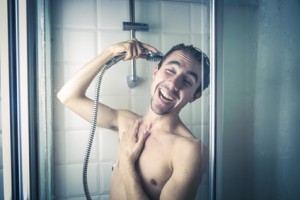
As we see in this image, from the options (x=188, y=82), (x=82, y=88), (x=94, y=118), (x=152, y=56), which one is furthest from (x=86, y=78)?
(x=188, y=82)

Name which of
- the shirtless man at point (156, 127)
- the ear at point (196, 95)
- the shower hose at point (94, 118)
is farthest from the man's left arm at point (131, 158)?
the ear at point (196, 95)

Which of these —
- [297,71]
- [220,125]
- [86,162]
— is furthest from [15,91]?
[297,71]

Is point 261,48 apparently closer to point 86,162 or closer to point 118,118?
point 118,118

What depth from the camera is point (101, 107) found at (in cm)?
79

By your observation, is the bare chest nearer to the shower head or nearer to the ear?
the ear

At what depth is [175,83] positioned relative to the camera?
729 mm

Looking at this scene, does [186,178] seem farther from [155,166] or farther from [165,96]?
[165,96]

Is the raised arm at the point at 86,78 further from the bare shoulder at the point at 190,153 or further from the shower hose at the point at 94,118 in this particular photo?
the bare shoulder at the point at 190,153

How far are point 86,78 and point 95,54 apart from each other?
117 millimetres

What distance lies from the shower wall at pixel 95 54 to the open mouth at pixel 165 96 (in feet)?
0.25

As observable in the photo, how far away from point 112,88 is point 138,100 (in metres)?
0.12

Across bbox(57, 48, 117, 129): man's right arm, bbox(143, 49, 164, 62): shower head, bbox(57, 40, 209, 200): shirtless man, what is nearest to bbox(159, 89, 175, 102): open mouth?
bbox(57, 40, 209, 200): shirtless man

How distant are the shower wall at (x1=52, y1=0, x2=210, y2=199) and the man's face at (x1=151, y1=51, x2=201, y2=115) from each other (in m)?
0.05

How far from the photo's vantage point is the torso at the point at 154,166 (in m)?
0.68
